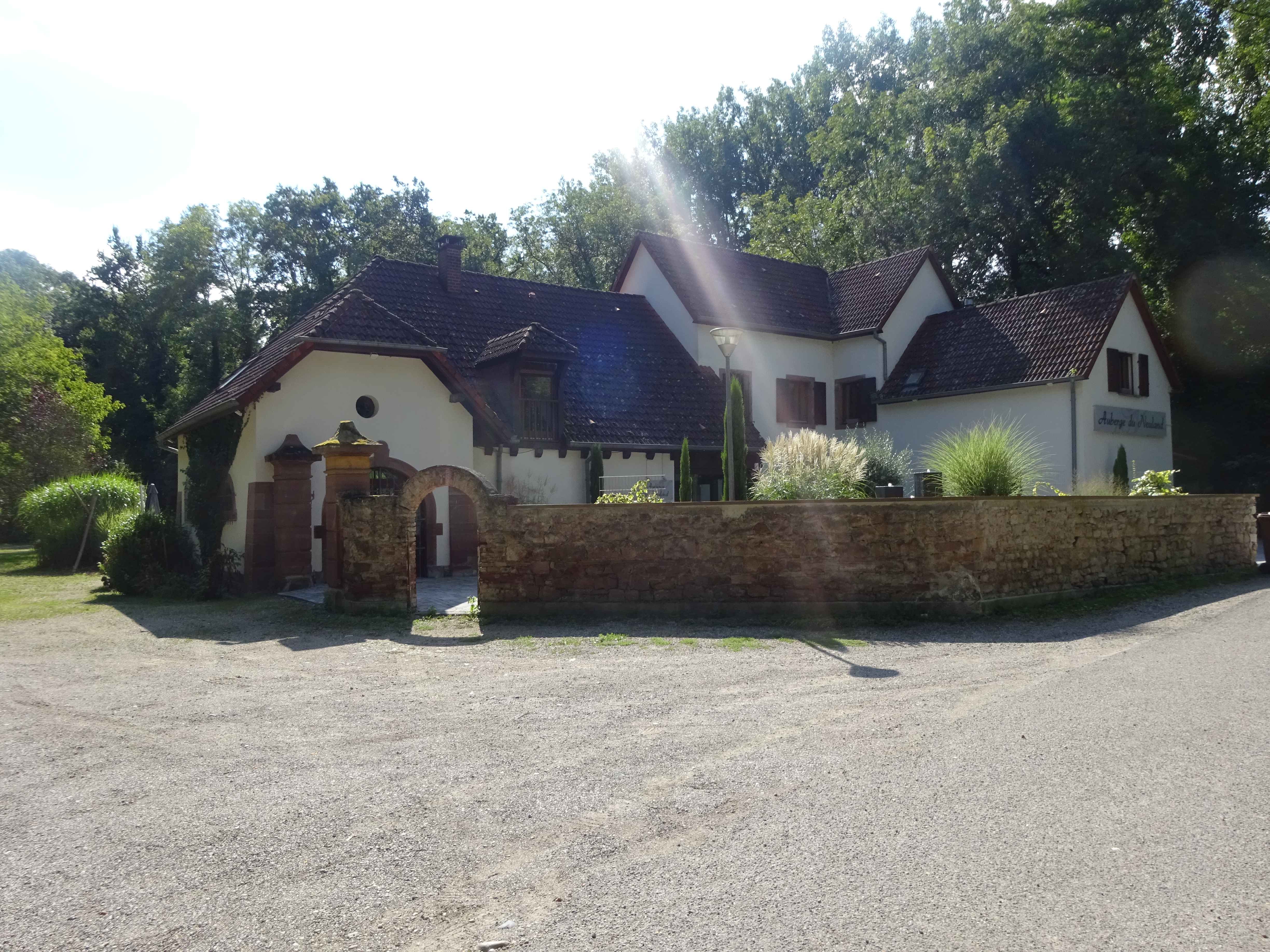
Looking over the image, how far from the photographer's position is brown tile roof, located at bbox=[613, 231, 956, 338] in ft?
93.6

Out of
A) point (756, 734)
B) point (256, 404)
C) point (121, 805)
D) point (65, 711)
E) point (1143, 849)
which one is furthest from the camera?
point (256, 404)

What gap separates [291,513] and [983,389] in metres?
17.4

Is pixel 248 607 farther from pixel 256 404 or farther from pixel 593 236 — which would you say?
pixel 593 236

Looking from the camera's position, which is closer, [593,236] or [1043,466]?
[1043,466]

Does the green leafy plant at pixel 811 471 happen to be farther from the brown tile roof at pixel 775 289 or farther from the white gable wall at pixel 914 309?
the white gable wall at pixel 914 309

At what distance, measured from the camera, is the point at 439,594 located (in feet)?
56.4

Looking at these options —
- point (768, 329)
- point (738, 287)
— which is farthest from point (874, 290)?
point (768, 329)

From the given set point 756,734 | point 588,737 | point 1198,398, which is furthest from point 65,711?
point 1198,398

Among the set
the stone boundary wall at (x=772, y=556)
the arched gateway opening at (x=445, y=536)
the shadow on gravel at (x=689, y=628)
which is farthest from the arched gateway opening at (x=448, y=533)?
the stone boundary wall at (x=772, y=556)

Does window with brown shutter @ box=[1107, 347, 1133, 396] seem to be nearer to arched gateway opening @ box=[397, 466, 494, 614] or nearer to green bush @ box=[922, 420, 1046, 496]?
green bush @ box=[922, 420, 1046, 496]

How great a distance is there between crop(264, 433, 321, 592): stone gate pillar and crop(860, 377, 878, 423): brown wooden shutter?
1664 cm

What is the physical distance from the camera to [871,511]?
1385 centimetres

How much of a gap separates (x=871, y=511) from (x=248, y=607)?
10079mm

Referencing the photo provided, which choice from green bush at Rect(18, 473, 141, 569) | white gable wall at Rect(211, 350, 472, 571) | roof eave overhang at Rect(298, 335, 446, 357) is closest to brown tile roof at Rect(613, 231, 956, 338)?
white gable wall at Rect(211, 350, 472, 571)
